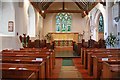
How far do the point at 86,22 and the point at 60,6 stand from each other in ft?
10.7

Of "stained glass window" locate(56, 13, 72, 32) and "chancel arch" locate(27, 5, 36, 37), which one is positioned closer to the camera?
"chancel arch" locate(27, 5, 36, 37)

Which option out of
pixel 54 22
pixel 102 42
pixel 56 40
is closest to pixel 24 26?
pixel 102 42

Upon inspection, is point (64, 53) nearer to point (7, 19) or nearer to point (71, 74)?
point (7, 19)

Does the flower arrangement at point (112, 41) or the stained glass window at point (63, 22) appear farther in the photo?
the stained glass window at point (63, 22)

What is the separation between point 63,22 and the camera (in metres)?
23.7

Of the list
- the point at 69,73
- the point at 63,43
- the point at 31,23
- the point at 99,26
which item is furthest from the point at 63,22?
the point at 69,73

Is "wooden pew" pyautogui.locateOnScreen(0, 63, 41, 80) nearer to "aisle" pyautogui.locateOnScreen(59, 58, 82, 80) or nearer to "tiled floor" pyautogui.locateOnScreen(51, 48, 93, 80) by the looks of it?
"tiled floor" pyautogui.locateOnScreen(51, 48, 93, 80)

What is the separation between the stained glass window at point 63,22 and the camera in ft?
76.4

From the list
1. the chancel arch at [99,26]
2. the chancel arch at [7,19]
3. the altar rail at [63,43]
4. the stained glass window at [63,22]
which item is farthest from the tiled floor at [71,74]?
the stained glass window at [63,22]

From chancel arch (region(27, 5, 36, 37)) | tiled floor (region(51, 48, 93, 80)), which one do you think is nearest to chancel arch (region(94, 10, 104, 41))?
chancel arch (region(27, 5, 36, 37))

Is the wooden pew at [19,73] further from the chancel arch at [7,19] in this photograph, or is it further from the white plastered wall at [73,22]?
the white plastered wall at [73,22]

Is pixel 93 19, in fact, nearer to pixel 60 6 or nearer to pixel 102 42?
pixel 60 6

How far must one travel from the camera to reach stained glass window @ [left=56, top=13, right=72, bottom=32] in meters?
23.3

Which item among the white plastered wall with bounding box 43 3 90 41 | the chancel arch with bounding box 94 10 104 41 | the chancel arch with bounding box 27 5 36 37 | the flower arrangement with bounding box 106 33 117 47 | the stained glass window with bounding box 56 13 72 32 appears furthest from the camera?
the stained glass window with bounding box 56 13 72 32
